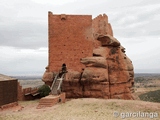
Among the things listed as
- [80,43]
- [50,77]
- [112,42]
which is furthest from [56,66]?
[112,42]

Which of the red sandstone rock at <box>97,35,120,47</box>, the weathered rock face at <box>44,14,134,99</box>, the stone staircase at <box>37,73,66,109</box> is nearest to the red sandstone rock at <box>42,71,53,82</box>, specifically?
the weathered rock face at <box>44,14,134,99</box>

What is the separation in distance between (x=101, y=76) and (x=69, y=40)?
6046 mm

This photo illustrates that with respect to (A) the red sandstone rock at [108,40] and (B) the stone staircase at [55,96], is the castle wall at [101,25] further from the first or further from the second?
(B) the stone staircase at [55,96]

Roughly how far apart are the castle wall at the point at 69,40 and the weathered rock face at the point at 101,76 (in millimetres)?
784

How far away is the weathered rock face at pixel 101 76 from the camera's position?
78.8ft

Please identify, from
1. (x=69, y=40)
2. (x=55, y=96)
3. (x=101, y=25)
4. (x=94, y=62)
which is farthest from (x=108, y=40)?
(x=55, y=96)

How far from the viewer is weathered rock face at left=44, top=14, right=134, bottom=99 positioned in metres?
24.0

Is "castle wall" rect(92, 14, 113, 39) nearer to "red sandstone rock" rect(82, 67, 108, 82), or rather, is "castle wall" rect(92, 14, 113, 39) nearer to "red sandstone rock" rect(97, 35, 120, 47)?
"red sandstone rock" rect(97, 35, 120, 47)

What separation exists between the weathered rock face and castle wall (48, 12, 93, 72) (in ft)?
2.57

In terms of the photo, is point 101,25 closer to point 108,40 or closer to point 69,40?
point 108,40

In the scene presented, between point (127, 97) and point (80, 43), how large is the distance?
917 cm

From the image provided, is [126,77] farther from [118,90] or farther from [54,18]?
[54,18]

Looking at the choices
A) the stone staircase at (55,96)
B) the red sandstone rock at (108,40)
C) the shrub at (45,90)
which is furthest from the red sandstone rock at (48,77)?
the red sandstone rock at (108,40)

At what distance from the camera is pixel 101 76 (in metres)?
24.0
